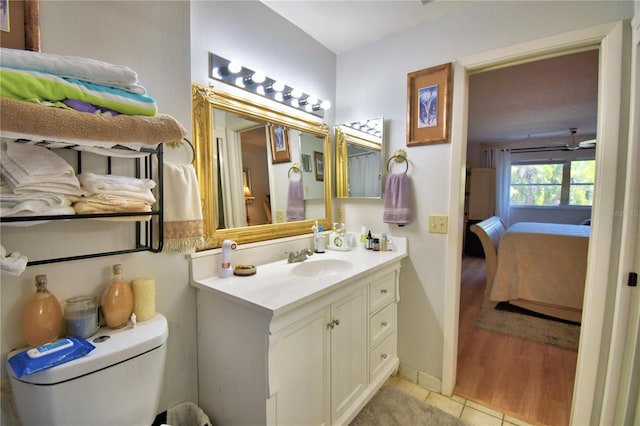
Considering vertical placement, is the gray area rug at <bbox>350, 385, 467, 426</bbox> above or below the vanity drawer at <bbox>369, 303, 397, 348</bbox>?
below

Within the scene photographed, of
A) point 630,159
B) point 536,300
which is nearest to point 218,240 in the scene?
point 630,159

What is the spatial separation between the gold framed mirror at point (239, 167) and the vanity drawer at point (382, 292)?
24.0 inches

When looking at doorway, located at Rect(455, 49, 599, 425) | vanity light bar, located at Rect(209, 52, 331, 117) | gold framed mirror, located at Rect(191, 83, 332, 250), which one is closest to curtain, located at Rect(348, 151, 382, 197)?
gold framed mirror, located at Rect(191, 83, 332, 250)

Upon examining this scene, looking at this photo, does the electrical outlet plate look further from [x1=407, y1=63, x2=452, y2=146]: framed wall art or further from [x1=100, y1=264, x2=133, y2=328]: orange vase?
[x1=100, y1=264, x2=133, y2=328]: orange vase

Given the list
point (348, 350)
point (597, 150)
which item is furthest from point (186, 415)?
point (597, 150)

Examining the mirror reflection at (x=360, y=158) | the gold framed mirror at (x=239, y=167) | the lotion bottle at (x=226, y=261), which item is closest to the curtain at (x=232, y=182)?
the gold framed mirror at (x=239, y=167)

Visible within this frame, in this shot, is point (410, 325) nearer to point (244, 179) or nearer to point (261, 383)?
point (261, 383)

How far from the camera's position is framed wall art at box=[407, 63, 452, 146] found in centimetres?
167

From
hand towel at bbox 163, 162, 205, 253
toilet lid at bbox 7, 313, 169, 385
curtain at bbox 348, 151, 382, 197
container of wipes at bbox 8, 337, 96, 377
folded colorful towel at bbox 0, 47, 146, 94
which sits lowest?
toilet lid at bbox 7, 313, 169, 385

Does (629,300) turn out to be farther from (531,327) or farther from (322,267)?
(531,327)

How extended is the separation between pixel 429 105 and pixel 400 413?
1.85 metres

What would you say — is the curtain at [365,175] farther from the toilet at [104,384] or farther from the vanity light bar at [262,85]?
the toilet at [104,384]

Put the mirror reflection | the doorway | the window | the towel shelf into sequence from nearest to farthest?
1. the towel shelf
2. the doorway
3. the mirror reflection
4. the window

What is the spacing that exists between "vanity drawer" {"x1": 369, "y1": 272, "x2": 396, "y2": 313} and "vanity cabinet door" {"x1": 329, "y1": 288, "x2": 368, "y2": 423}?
3.0 inches
